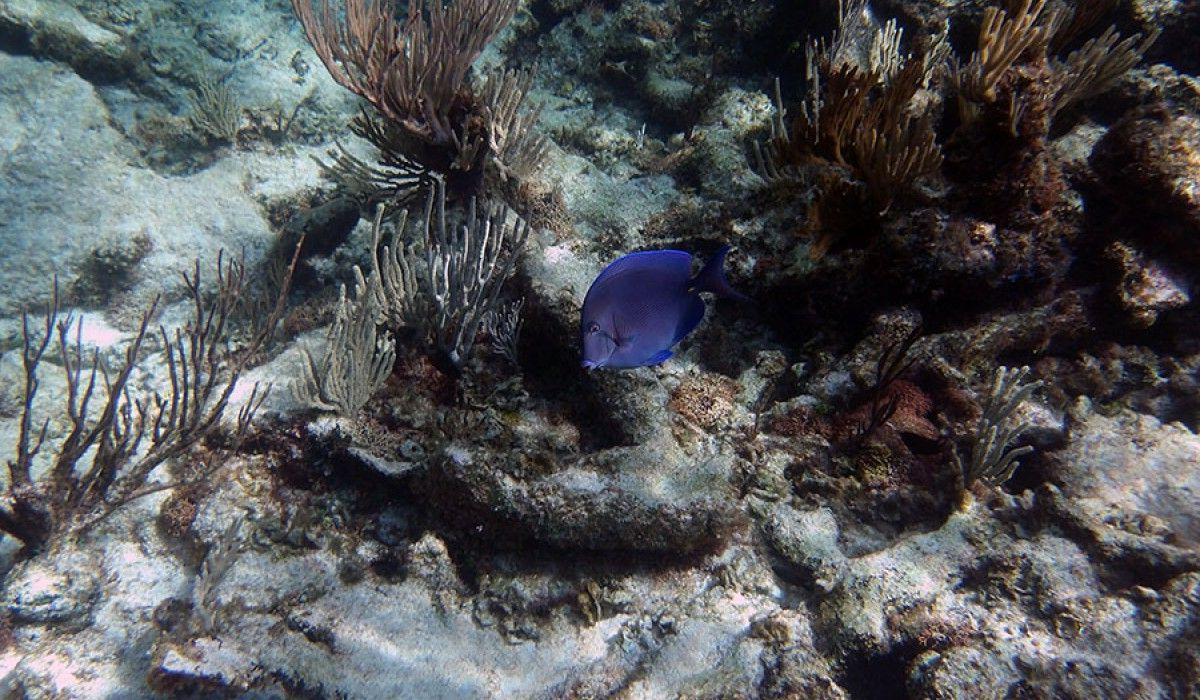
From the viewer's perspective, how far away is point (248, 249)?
4980 mm

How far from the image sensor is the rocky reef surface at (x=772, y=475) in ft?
7.57

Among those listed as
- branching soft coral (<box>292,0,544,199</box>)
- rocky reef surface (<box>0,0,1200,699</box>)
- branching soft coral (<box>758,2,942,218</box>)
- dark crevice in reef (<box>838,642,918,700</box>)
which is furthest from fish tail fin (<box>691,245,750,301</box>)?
→ branching soft coral (<box>292,0,544,199</box>)

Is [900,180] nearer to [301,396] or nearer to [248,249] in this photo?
[301,396]

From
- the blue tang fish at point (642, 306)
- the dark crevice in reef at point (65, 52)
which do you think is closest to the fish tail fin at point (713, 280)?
the blue tang fish at point (642, 306)

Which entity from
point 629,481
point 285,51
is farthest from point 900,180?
point 285,51

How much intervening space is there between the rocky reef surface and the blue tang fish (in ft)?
2.25

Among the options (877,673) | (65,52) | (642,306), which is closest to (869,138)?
(642,306)

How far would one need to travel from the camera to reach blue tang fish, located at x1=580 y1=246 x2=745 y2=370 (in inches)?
77.3

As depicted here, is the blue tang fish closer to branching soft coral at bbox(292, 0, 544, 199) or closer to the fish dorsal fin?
the fish dorsal fin

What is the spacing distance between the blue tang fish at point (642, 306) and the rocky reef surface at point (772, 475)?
2.25 feet

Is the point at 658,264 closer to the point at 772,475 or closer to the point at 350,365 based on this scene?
the point at 772,475

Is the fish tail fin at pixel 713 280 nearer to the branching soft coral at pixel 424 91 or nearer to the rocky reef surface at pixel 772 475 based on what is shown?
the rocky reef surface at pixel 772 475

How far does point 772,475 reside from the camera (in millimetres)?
2773

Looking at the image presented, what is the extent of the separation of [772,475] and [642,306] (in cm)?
132
